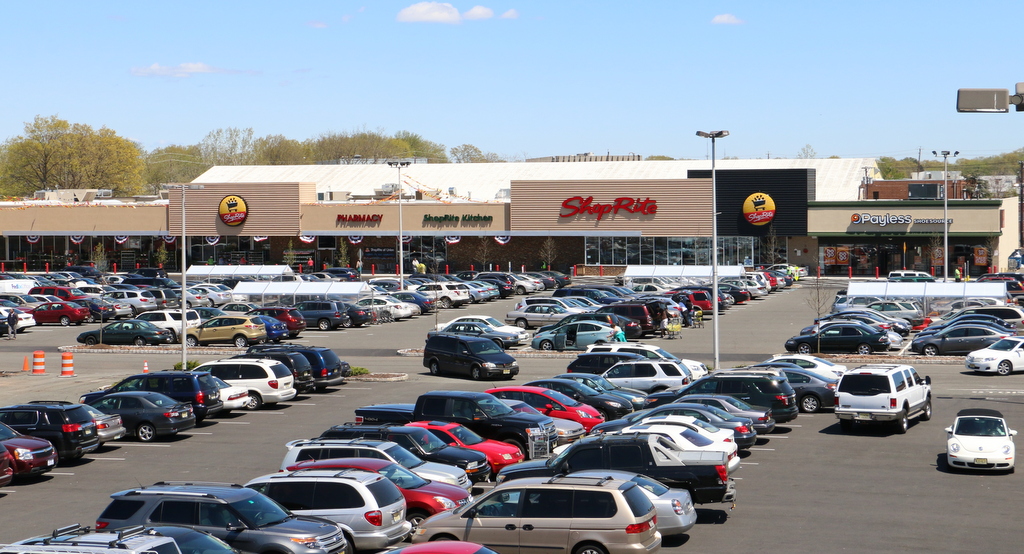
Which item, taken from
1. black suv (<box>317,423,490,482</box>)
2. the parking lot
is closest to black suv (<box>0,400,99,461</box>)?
the parking lot

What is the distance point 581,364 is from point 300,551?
66.2 ft

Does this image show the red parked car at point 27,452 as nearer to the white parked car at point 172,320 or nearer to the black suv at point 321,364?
the black suv at point 321,364

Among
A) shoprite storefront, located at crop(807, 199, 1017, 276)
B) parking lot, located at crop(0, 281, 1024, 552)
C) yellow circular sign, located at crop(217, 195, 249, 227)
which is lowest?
parking lot, located at crop(0, 281, 1024, 552)

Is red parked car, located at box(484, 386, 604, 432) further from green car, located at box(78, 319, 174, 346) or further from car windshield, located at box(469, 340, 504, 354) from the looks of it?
green car, located at box(78, 319, 174, 346)

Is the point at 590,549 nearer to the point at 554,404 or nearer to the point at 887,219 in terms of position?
the point at 554,404

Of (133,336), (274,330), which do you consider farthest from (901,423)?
(133,336)

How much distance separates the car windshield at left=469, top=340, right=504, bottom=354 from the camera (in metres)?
35.2

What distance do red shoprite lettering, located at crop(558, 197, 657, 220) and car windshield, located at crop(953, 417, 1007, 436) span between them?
5886cm

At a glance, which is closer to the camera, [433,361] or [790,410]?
[790,410]

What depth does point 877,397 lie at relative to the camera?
977 inches

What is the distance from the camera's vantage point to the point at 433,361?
36031 millimetres

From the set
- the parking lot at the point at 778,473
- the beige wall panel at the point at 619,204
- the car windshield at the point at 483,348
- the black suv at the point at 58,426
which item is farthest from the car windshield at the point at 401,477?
the beige wall panel at the point at 619,204

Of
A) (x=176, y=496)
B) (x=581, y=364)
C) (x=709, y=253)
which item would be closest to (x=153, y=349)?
(x=581, y=364)

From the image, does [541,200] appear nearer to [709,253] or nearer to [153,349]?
[709,253]
